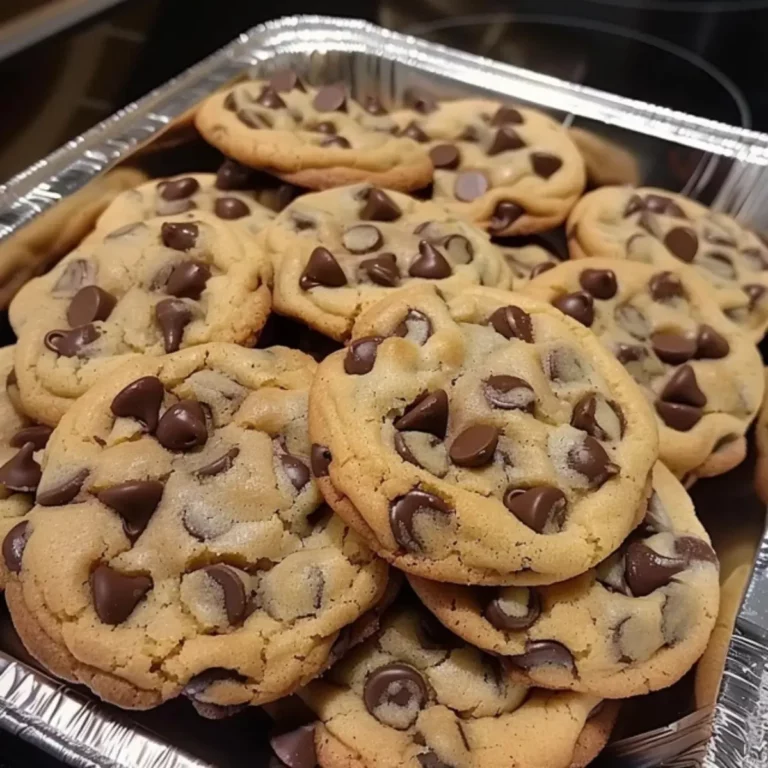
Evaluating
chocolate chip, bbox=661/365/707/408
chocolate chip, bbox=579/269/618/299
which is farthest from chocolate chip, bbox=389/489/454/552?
chocolate chip, bbox=579/269/618/299

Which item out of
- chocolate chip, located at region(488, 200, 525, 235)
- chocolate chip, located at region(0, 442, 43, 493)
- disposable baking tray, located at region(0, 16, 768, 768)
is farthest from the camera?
chocolate chip, located at region(488, 200, 525, 235)

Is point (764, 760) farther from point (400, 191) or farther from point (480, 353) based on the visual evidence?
point (400, 191)

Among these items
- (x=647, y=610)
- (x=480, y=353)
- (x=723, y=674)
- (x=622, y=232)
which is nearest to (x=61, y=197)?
(x=480, y=353)

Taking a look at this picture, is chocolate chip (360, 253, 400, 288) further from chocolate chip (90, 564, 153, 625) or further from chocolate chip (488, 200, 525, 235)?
chocolate chip (90, 564, 153, 625)

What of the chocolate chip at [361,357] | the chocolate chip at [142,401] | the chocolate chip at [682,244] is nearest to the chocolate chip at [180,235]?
the chocolate chip at [142,401]

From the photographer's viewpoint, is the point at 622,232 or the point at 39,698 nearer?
the point at 39,698
